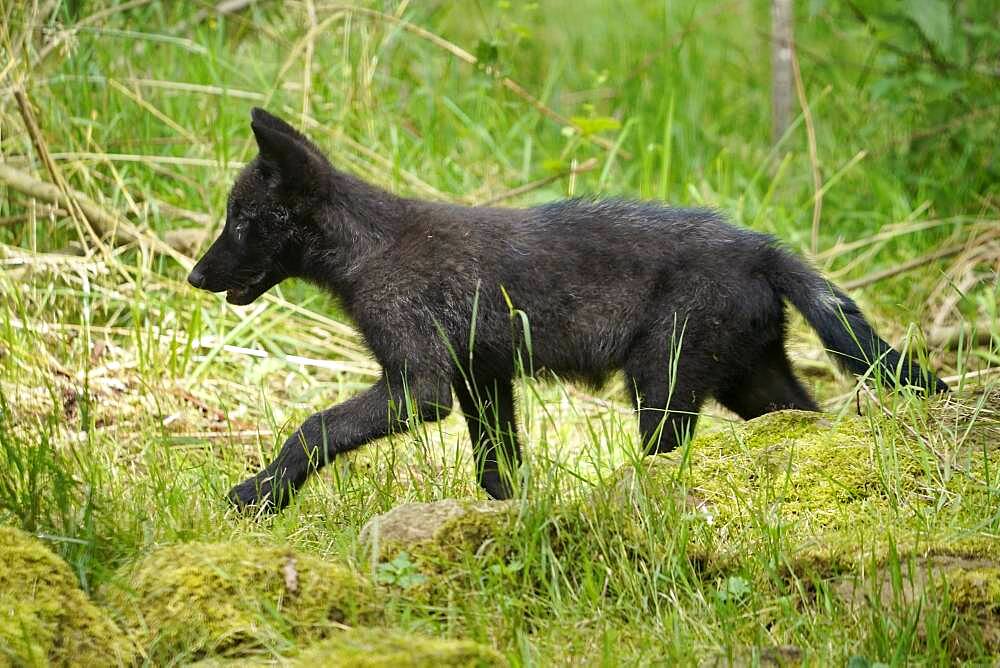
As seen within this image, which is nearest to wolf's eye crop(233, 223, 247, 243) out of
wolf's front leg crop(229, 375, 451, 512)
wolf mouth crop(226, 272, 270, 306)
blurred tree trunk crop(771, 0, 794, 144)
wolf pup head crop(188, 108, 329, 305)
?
wolf pup head crop(188, 108, 329, 305)

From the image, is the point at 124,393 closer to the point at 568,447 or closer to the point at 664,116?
the point at 568,447

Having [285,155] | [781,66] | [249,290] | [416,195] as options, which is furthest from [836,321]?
[781,66]

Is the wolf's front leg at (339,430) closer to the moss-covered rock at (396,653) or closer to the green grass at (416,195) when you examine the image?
the green grass at (416,195)

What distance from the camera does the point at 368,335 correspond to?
14.1 feet

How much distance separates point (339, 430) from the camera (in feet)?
13.4

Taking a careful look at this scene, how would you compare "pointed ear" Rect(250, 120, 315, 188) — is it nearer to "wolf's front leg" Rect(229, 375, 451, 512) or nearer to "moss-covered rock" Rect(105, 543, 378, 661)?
"wolf's front leg" Rect(229, 375, 451, 512)

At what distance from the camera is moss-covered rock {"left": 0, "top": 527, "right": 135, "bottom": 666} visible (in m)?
2.50

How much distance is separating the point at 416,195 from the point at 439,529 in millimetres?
3889

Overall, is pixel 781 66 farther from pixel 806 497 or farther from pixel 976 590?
pixel 976 590

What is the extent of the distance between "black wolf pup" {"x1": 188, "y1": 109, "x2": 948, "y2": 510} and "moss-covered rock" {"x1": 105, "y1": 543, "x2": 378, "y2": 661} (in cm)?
114

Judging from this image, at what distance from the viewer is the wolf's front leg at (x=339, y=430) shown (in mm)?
3938

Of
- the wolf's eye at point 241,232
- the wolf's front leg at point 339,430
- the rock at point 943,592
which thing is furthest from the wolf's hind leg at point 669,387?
the wolf's eye at point 241,232

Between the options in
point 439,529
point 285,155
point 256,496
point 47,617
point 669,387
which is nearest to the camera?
point 47,617

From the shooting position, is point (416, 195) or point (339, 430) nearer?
point (339, 430)
